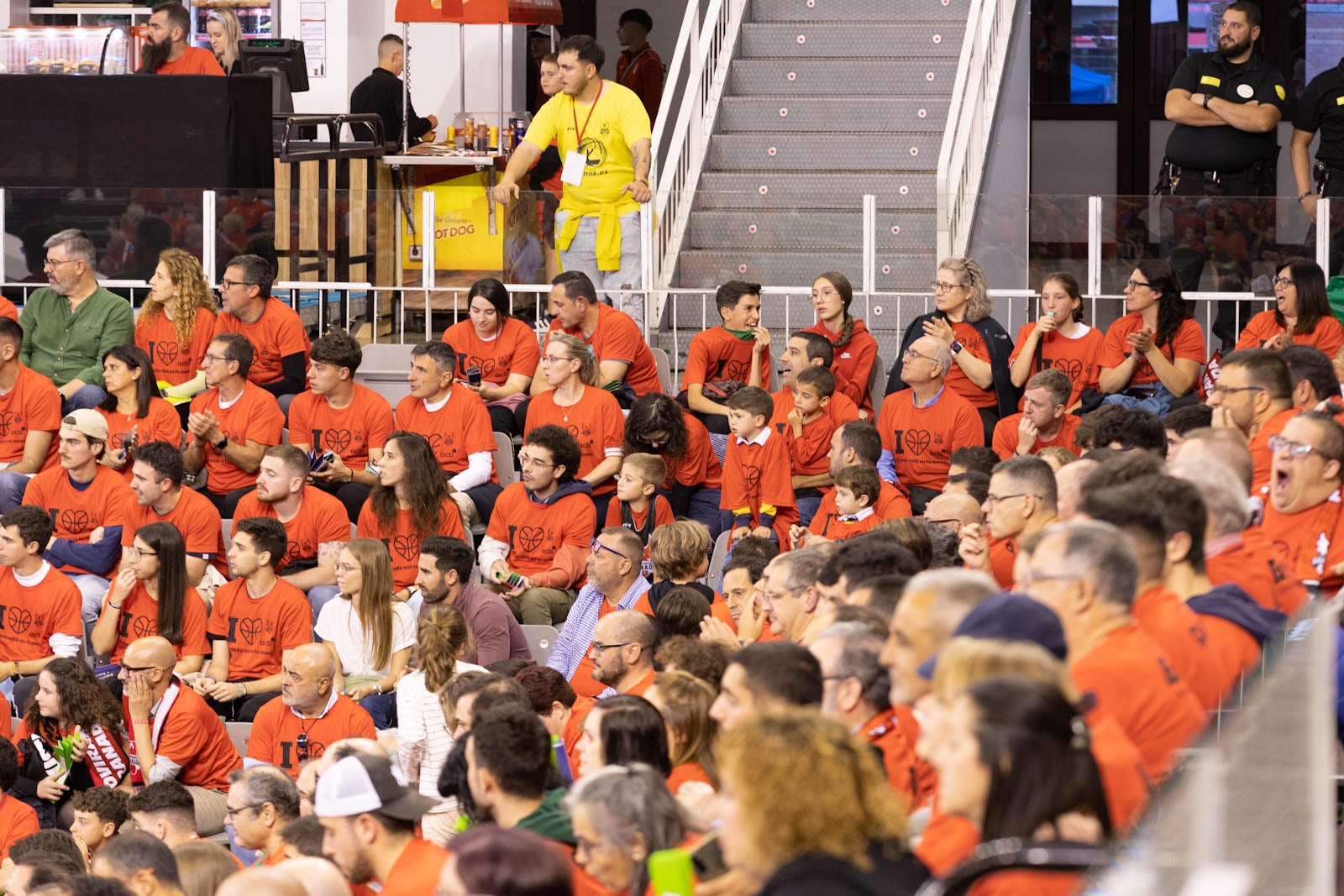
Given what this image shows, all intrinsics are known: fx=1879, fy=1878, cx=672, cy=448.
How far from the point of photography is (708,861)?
136 inches

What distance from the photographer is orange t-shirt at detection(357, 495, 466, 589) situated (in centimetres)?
773

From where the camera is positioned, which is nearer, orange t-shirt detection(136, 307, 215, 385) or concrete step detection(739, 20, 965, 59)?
orange t-shirt detection(136, 307, 215, 385)

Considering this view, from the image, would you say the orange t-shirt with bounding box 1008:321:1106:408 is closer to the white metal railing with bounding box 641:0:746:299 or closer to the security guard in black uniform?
the security guard in black uniform

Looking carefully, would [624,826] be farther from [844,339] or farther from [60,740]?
[844,339]

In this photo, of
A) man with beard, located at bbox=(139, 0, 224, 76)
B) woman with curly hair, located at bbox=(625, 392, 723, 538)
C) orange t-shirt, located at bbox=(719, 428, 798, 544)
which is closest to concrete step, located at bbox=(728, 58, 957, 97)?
man with beard, located at bbox=(139, 0, 224, 76)

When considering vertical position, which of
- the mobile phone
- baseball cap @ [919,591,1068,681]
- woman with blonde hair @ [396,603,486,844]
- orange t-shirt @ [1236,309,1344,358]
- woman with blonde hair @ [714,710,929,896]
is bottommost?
woman with blonde hair @ [396,603,486,844]

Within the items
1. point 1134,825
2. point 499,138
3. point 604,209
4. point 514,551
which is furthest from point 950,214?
point 1134,825

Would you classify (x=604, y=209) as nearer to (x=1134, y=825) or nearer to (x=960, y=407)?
(x=960, y=407)

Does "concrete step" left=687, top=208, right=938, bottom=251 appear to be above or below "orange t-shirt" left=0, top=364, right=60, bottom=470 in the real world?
above

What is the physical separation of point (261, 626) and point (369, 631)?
21.1 inches

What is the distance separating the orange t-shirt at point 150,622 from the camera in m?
7.38

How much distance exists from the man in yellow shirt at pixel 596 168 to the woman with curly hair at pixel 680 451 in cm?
145

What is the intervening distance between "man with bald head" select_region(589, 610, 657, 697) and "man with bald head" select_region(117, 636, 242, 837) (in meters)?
1.72

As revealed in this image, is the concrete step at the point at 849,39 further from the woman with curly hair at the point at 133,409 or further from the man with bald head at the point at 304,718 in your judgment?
the man with bald head at the point at 304,718
